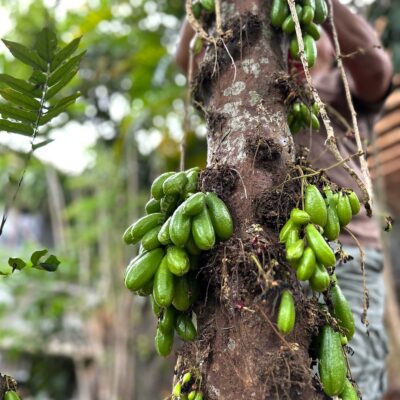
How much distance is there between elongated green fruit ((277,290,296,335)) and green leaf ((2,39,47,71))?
31.6 inches

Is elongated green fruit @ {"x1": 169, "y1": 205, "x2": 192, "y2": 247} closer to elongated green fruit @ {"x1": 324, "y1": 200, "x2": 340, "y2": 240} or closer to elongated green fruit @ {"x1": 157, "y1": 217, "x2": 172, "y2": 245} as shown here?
Result: elongated green fruit @ {"x1": 157, "y1": 217, "x2": 172, "y2": 245}

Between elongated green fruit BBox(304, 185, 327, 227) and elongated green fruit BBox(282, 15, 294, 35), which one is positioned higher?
elongated green fruit BBox(282, 15, 294, 35)

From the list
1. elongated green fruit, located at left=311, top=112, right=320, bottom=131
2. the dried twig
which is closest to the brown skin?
the dried twig

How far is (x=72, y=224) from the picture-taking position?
7.84 meters

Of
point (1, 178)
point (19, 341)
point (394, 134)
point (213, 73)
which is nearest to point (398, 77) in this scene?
point (394, 134)

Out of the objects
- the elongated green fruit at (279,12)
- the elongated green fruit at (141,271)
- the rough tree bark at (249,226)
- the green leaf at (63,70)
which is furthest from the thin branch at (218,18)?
the elongated green fruit at (141,271)

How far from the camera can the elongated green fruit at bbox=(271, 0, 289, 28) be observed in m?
1.25

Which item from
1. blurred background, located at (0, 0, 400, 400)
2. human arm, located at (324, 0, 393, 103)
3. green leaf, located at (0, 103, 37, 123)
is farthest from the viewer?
blurred background, located at (0, 0, 400, 400)

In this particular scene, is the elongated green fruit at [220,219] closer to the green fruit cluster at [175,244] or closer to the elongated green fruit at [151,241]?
the green fruit cluster at [175,244]

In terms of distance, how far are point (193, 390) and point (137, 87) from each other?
487 cm

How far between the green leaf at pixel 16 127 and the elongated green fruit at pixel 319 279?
77 centimetres

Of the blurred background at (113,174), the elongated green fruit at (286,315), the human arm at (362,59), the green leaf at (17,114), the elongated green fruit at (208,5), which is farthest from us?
the blurred background at (113,174)

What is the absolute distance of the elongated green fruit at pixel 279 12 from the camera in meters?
1.25

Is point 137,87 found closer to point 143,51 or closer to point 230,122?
point 143,51
